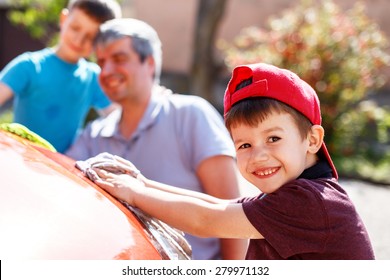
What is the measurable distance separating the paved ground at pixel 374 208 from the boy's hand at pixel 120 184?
12.6 ft

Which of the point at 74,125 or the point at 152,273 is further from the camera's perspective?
the point at 74,125

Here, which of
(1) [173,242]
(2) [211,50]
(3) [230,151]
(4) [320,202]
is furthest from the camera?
(2) [211,50]

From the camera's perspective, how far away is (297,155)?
188cm

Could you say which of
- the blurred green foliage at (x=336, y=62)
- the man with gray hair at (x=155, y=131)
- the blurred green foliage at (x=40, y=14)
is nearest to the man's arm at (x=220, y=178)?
the man with gray hair at (x=155, y=131)

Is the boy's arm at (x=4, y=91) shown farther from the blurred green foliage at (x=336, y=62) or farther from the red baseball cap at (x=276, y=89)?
the blurred green foliage at (x=336, y=62)

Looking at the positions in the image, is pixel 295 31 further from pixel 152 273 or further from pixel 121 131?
pixel 152 273

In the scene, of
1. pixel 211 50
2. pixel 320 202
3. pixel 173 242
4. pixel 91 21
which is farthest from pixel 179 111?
pixel 211 50

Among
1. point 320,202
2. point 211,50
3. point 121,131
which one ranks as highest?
point 320,202

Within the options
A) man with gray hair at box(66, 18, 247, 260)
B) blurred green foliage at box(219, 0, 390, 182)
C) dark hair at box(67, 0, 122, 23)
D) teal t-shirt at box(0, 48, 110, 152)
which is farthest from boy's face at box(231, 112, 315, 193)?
blurred green foliage at box(219, 0, 390, 182)

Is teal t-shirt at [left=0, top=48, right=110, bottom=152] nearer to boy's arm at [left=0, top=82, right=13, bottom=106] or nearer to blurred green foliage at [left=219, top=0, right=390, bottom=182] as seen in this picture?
boy's arm at [left=0, top=82, right=13, bottom=106]

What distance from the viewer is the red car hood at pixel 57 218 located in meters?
1.46

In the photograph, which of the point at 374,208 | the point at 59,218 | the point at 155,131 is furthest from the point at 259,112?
the point at 374,208

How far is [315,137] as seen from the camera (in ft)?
6.27

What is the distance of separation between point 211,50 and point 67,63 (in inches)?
317
